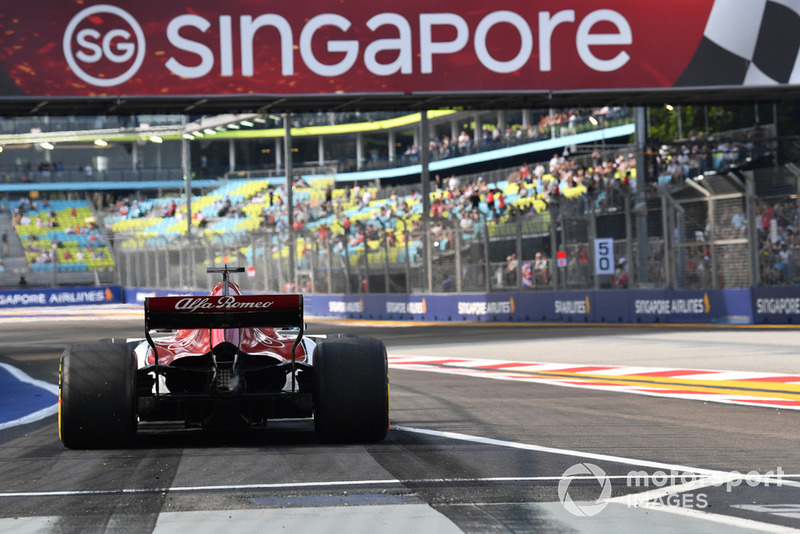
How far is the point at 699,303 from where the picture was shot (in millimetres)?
25047

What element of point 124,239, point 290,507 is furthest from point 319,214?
point 290,507

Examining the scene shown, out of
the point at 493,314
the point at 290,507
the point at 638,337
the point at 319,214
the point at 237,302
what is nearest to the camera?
the point at 290,507

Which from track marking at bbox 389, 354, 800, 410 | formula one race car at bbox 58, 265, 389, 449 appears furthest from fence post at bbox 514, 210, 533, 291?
formula one race car at bbox 58, 265, 389, 449

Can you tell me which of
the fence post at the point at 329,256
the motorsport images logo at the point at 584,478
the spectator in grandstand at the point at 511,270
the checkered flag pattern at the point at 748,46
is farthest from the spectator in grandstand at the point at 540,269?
the motorsport images logo at the point at 584,478

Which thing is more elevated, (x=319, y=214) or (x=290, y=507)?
(x=319, y=214)

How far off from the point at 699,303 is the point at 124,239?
3124cm

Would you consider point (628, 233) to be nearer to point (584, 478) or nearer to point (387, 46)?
point (387, 46)

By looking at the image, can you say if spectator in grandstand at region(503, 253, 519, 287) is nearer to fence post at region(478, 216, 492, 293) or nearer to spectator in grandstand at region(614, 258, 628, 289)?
fence post at region(478, 216, 492, 293)

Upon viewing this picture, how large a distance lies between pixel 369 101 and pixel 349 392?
17359 mm

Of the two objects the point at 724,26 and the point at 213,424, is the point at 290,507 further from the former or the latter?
the point at 724,26

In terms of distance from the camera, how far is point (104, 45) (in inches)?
898

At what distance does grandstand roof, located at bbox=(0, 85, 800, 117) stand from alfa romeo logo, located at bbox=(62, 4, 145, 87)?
1.63ft

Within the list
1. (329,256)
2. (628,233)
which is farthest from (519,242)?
(329,256)

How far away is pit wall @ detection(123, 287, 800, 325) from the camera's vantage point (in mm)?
23844
